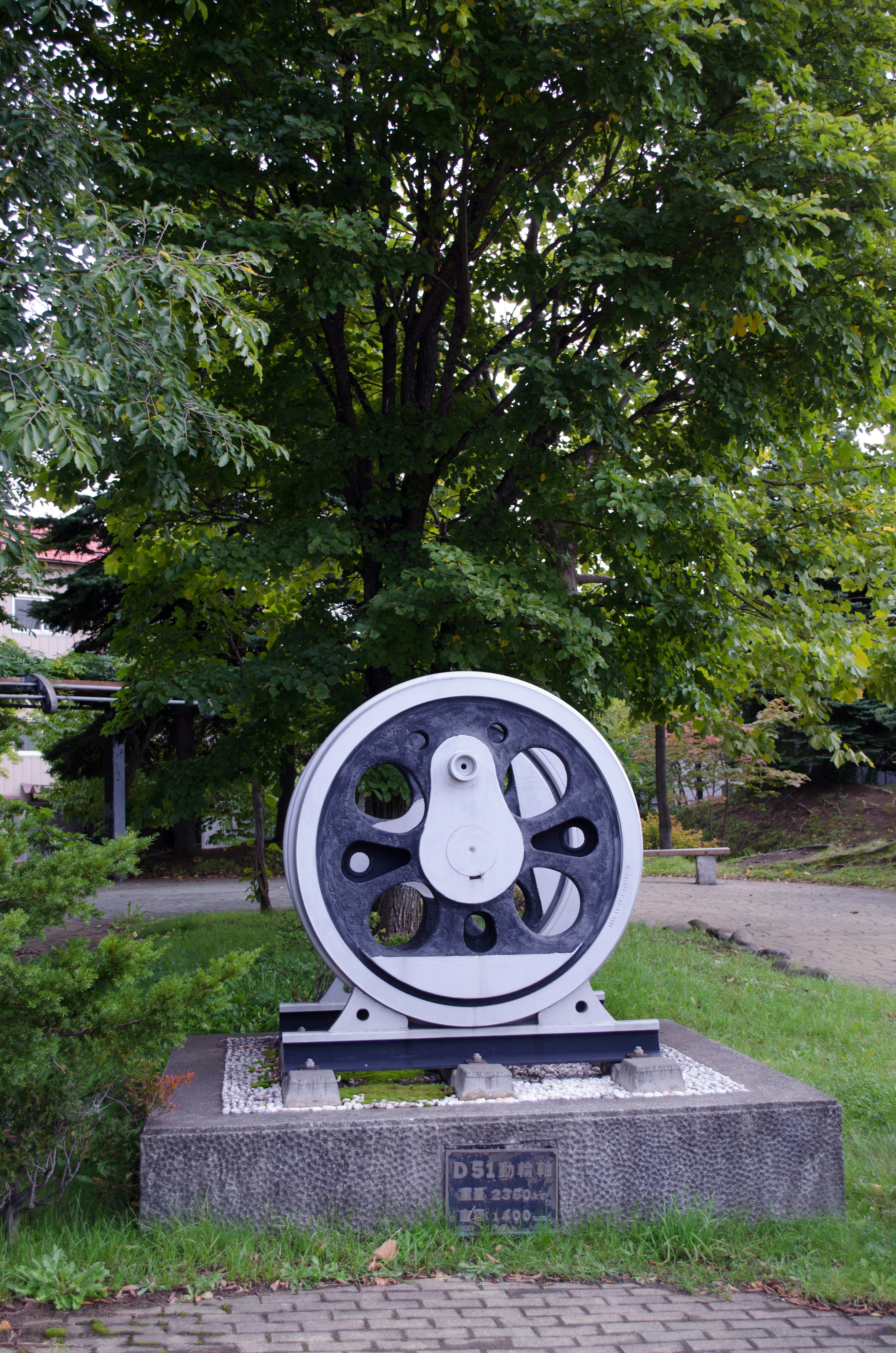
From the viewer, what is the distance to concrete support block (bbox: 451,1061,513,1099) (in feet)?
14.9

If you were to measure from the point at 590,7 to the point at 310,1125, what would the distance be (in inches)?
237

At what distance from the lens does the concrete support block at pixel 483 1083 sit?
455 centimetres

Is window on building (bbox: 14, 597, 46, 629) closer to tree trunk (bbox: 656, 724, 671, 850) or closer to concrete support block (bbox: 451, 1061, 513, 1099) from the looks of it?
tree trunk (bbox: 656, 724, 671, 850)

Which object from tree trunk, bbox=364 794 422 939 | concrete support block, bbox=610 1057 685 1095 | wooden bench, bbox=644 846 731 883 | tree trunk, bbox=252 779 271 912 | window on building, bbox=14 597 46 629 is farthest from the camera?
window on building, bbox=14 597 46 629

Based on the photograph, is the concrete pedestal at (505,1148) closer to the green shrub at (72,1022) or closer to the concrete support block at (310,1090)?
the concrete support block at (310,1090)

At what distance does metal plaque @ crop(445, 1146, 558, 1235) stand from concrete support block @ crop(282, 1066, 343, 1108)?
59 cm

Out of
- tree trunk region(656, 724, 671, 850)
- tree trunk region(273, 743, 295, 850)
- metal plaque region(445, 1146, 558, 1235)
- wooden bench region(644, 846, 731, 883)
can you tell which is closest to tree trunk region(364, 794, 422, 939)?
tree trunk region(273, 743, 295, 850)

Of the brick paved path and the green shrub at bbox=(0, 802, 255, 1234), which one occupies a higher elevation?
the green shrub at bbox=(0, 802, 255, 1234)

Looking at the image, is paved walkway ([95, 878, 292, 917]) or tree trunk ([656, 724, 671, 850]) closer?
paved walkway ([95, 878, 292, 917])

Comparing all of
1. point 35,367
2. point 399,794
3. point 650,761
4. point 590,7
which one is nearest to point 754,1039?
point 399,794

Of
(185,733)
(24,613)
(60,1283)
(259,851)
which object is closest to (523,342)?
(60,1283)

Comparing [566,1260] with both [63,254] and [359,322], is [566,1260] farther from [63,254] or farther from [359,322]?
[359,322]

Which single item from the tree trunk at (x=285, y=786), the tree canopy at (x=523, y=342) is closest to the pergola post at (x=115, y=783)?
the tree trunk at (x=285, y=786)

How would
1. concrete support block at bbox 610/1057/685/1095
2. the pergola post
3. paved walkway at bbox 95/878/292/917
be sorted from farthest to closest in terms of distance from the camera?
1. the pergola post
2. paved walkway at bbox 95/878/292/917
3. concrete support block at bbox 610/1057/685/1095
